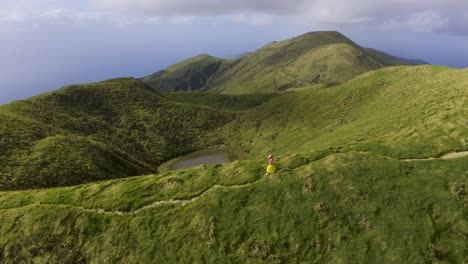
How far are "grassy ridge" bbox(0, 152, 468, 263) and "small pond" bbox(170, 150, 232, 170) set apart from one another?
74.9 m

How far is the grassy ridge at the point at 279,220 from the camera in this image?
2948 cm

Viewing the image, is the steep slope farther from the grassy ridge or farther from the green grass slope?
the grassy ridge

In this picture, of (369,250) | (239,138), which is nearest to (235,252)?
(369,250)

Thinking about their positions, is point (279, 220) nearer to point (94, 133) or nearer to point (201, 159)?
point (201, 159)

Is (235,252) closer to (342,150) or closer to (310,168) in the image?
(310,168)

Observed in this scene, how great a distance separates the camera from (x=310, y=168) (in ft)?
124

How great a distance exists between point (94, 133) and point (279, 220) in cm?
11119

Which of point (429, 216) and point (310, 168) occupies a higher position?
point (310, 168)

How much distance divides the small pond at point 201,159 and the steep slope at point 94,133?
19.2ft

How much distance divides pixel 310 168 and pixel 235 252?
1352 cm

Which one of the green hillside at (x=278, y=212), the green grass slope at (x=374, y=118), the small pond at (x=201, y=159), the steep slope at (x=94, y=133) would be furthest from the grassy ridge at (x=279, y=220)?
the small pond at (x=201, y=159)

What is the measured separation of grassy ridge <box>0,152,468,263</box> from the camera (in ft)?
96.7

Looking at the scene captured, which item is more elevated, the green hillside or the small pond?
the green hillside

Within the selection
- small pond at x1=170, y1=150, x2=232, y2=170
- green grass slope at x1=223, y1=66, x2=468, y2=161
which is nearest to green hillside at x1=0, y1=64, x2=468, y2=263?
green grass slope at x1=223, y1=66, x2=468, y2=161
